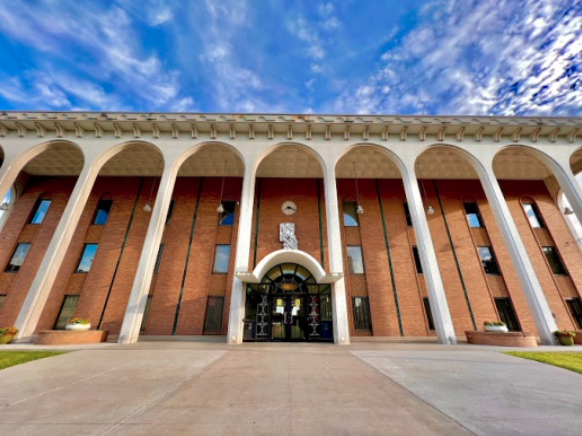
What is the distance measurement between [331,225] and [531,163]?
17.1m

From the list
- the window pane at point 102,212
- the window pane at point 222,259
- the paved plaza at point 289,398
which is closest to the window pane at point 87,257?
the window pane at point 102,212

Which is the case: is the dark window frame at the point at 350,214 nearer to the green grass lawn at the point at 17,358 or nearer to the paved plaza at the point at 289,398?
the paved plaza at the point at 289,398

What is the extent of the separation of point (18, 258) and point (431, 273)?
2637cm

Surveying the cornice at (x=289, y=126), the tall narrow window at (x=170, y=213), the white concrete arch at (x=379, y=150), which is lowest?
the tall narrow window at (x=170, y=213)

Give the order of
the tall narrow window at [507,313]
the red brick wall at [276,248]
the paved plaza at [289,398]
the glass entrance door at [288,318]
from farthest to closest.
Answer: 1. the tall narrow window at [507,313]
2. the red brick wall at [276,248]
3. the glass entrance door at [288,318]
4. the paved plaza at [289,398]

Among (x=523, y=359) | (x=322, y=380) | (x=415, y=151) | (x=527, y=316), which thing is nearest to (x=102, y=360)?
(x=322, y=380)

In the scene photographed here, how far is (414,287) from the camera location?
16172 millimetres

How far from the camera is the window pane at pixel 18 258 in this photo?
16.4 m

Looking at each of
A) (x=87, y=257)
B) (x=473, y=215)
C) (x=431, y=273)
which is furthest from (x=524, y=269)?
(x=87, y=257)

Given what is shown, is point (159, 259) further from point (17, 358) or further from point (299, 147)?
point (299, 147)

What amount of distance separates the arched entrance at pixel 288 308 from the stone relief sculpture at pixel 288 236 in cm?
275

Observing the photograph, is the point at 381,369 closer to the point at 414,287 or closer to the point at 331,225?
the point at 331,225

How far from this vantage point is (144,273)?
11883 millimetres

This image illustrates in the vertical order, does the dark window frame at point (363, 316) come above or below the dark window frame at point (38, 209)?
below
